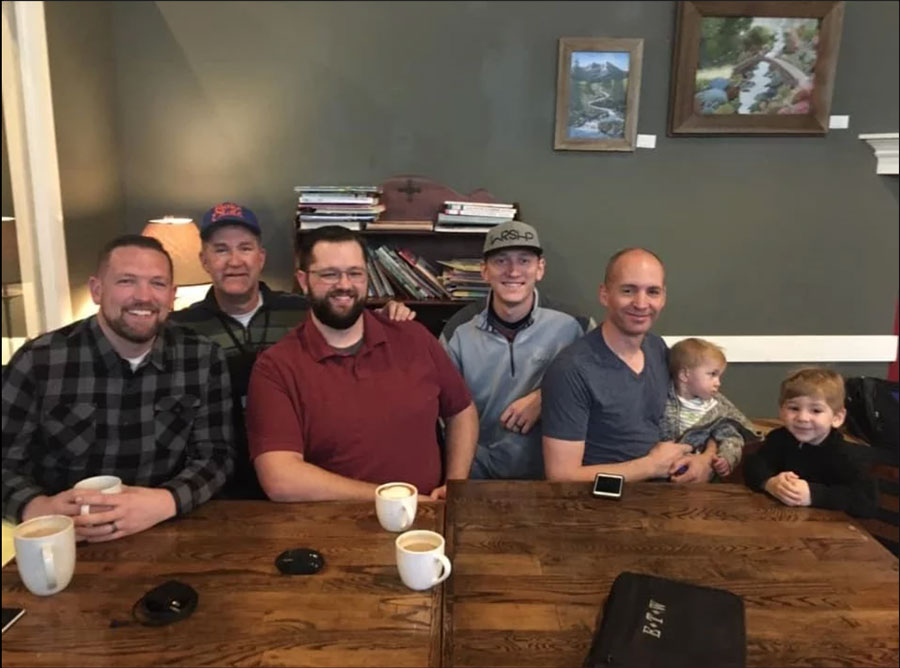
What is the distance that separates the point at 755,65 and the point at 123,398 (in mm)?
2829

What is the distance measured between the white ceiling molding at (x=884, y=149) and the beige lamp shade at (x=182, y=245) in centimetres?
286

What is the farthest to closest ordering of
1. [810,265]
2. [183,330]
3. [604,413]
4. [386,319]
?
[810,265], [386,319], [604,413], [183,330]

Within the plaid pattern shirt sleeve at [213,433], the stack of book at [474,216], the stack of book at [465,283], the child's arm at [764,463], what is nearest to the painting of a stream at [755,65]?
the stack of book at [474,216]

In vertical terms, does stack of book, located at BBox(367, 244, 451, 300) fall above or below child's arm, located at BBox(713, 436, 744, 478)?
above

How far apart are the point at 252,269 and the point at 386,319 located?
18.6 inches

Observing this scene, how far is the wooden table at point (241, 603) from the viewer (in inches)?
37.7

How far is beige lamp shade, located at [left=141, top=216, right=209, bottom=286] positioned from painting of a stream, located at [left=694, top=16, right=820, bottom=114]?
7.07 ft

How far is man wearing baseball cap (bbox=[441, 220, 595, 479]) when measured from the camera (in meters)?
2.12

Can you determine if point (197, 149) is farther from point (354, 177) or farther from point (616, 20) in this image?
point (616, 20)

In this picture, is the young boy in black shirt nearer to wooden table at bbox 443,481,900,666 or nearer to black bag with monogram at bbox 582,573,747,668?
wooden table at bbox 443,481,900,666

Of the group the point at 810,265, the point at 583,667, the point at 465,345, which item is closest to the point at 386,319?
the point at 465,345

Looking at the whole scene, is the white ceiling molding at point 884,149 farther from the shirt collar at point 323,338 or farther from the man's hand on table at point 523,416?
the shirt collar at point 323,338

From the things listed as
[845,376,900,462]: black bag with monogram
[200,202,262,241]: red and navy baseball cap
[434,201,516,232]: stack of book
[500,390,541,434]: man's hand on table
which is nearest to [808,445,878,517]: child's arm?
[845,376,900,462]: black bag with monogram

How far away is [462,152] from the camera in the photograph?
3.14m
